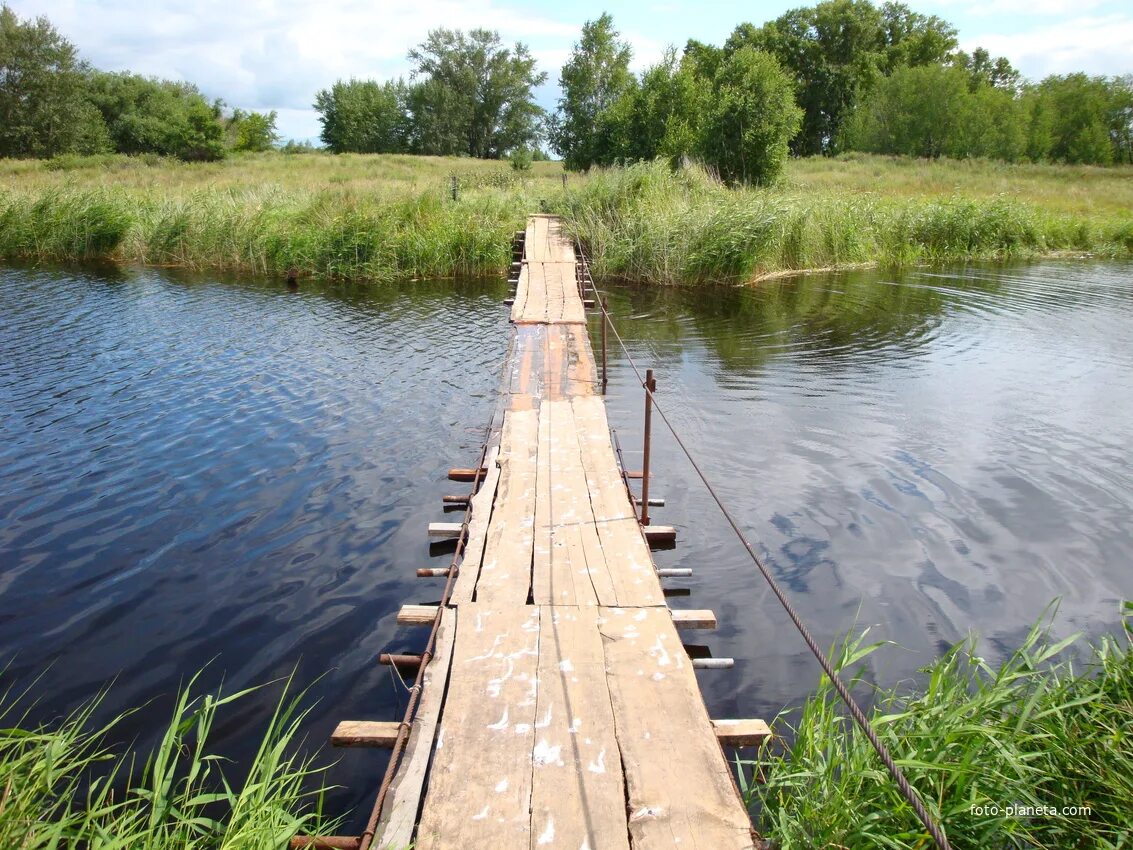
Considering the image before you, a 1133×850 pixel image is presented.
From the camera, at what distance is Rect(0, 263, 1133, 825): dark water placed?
15.7 ft

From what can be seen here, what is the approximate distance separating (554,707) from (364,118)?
70275mm

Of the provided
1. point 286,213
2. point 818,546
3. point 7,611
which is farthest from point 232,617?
point 286,213

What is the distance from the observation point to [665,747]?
2939 millimetres

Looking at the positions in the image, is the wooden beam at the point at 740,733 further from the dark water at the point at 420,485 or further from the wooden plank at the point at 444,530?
the wooden plank at the point at 444,530

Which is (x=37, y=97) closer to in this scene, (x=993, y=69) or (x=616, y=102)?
(x=616, y=102)

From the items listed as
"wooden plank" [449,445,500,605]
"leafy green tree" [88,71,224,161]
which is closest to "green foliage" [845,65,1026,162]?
"leafy green tree" [88,71,224,161]

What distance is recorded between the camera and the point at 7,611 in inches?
198

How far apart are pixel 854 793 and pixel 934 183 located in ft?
111

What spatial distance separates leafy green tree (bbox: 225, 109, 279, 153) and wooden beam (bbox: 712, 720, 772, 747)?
62.2 m

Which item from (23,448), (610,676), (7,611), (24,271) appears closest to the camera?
(610,676)

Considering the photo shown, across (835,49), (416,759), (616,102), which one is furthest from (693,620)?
(835,49)

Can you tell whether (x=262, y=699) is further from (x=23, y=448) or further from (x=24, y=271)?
(x=24, y=271)

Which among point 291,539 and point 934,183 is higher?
point 934,183

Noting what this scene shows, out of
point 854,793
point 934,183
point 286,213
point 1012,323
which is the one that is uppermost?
point 934,183
